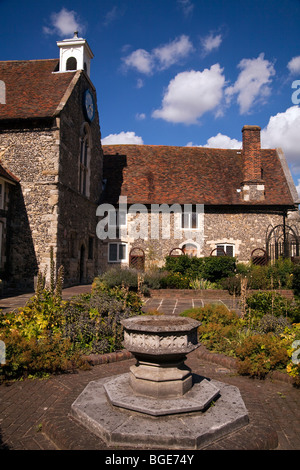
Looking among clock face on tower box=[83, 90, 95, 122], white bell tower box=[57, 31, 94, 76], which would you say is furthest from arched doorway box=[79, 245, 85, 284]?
white bell tower box=[57, 31, 94, 76]

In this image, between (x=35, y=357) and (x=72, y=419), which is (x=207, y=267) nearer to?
(x=35, y=357)

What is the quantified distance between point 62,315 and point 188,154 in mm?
19172

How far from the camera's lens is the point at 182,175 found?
2178 centimetres

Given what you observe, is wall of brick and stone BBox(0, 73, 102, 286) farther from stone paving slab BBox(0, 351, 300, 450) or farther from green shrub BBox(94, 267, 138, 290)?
stone paving slab BBox(0, 351, 300, 450)

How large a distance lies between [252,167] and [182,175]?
14.2 ft

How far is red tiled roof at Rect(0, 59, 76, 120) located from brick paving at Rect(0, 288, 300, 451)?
479 inches

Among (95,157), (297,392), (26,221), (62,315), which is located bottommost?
(297,392)

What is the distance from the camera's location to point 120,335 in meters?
6.23

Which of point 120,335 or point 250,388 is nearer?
point 250,388

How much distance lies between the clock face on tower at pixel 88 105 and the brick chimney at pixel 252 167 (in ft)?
30.6

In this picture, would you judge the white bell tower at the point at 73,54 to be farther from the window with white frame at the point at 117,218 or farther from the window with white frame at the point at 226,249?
the window with white frame at the point at 226,249

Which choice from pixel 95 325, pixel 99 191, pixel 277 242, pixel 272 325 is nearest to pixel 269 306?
pixel 272 325
